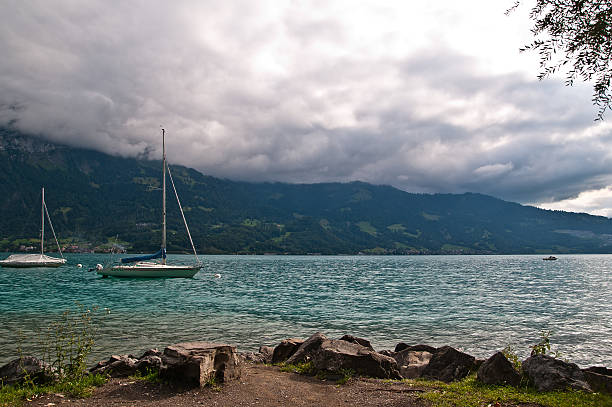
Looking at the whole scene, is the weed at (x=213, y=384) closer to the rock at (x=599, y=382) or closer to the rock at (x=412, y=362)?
the rock at (x=412, y=362)

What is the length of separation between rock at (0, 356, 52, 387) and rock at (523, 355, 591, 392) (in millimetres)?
14109

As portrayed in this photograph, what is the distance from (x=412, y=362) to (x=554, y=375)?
691 cm

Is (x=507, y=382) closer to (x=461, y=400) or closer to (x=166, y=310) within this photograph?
(x=461, y=400)

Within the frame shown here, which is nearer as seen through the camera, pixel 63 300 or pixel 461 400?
pixel 461 400

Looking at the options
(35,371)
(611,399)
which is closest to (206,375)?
(35,371)

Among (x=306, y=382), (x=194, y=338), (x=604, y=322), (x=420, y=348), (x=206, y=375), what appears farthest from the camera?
(x=604, y=322)

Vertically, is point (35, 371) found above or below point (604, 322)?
above

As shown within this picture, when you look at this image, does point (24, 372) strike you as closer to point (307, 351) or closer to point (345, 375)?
point (307, 351)

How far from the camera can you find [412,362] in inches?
670

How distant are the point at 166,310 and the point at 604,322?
4012 centimetres

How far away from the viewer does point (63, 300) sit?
151 feet

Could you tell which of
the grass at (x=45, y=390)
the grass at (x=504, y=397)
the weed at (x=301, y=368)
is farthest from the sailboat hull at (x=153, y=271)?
the grass at (x=504, y=397)

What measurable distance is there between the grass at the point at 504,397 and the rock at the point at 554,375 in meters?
0.33

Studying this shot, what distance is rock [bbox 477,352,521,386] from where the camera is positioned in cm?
1139
